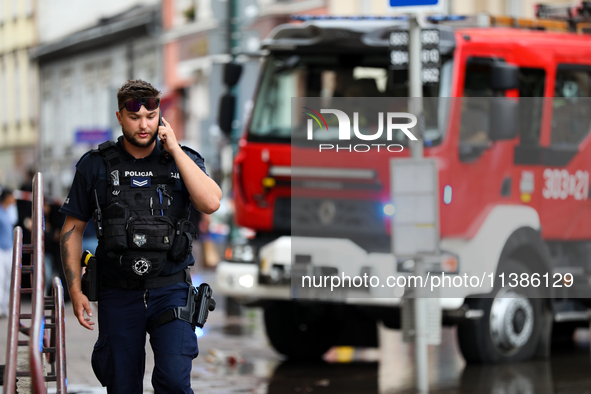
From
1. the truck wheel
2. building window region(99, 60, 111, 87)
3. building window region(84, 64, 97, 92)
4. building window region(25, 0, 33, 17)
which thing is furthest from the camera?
building window region(25, 0, 33, 17)

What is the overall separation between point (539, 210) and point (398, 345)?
2.95m

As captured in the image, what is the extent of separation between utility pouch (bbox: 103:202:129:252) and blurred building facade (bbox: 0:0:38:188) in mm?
52769

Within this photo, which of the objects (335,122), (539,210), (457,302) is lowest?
(457,302)

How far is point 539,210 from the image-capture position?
1037 centimetres

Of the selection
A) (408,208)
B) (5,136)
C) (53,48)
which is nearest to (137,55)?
(53,48)

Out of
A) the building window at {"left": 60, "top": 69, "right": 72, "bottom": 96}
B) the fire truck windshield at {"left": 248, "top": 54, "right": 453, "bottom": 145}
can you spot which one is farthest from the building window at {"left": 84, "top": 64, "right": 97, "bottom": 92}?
the fire truck windshield at {"left": 248, "top": 54, "right": 453, "bottom": 145}

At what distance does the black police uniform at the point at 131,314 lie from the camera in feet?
17.7

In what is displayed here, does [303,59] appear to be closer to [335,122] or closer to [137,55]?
[335,122]

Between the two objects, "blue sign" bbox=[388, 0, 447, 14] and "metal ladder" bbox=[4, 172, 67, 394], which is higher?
"blue sign" bbox=[388, 0, 447, 14]

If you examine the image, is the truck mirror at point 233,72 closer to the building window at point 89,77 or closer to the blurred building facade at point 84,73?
the blurred building facade at point 84,73

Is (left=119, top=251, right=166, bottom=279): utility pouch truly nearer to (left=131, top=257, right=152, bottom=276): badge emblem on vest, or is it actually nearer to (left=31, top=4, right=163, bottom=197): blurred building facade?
(left=131, top=257, right=152, bottom=276): badge emblem on vest

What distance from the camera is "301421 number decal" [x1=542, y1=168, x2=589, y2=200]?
10438 mm

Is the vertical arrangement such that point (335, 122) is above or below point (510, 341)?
above

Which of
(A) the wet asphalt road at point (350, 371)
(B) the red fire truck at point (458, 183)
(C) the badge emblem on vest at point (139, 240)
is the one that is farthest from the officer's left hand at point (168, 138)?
(B) the red fire truck at point (458, 183)
